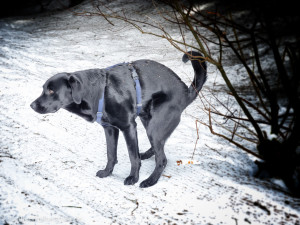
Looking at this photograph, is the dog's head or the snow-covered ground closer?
the snow-covered ground

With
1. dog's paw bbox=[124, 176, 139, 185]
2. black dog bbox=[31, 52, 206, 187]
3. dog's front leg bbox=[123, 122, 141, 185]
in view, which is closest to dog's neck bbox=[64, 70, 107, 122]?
black dog bbox=[31, 52, 206, 187]

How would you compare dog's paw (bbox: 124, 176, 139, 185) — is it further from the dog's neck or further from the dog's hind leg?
the dog's neck

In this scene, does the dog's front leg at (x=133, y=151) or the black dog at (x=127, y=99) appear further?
the dog's front leg at (x=133, y=151)

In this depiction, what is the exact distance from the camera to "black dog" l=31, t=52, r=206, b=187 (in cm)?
209

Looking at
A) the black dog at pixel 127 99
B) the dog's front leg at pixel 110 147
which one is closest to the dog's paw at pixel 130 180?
the black dog at pixel 127 99

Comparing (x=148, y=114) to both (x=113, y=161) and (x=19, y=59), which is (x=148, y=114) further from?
(x=19, y=59)

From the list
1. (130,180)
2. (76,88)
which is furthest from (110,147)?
(76,88)

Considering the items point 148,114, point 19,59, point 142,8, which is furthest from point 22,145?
point 142,8

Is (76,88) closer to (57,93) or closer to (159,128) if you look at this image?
(57,93)

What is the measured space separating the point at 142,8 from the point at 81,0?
3.23 m

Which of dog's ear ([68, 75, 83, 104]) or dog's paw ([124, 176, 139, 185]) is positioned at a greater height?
dog's ear ([68, 75, 83, 104])

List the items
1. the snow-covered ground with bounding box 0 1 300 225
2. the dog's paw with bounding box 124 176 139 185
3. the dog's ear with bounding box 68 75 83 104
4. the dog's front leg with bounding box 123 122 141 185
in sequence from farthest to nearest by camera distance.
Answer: the dog's paw with bounding box 124 176 139 185 < the dog's front leg with bounding box 123 122 141 185 < the dog's ear with bounding box 68 75 83 104 < the snow-covered ground with bounding box 0 1 300 225

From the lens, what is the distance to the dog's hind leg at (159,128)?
2.27m

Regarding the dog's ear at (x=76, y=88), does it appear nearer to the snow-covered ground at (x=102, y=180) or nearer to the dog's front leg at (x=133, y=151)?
the dog's front leg at (x=133, y=151)
